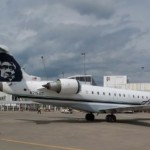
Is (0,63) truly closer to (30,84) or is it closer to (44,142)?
(30,84)

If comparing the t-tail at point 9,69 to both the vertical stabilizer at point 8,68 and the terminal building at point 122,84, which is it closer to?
the vertical stabilizer at point 8,68

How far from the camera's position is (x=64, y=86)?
103ft

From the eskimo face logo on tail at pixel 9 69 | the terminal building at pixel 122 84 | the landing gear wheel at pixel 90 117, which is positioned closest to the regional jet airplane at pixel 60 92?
the eskimo face logo on tail at pixel 9 69

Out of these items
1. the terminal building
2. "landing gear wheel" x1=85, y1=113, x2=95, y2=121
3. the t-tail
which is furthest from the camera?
the terminal building

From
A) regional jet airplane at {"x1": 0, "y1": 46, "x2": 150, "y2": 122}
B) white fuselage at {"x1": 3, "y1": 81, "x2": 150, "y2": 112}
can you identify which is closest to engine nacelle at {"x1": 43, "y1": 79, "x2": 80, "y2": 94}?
regional jet airplane at {"x1": 0, "y1": 46, "x2": 150, "y2": 122}

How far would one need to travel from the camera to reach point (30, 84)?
31156mm

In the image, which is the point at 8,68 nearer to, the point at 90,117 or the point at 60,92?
the point at 60,92

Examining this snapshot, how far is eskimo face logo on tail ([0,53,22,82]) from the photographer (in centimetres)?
3022

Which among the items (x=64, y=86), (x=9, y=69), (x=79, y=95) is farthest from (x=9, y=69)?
(x=79, y=95)

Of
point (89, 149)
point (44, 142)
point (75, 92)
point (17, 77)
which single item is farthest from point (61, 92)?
point (89, 149)

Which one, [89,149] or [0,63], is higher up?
[0,63]

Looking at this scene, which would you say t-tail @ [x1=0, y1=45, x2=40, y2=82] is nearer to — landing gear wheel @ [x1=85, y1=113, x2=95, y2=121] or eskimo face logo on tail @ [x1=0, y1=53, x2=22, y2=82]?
eskimo face logo on tail @ [x1=0, y1=53, x2=22, y2=82]

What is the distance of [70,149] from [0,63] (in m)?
17.5

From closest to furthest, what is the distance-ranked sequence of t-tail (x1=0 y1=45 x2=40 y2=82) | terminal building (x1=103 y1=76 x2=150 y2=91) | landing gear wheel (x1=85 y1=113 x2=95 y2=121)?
t-tail (x1=0 y1=45 x2=40 y2=82)
landing gear wheel (x1=85 y1=113 x2=95 y2=121)
terminal building (x1=103 y1=76 x2=150 y2=91)
